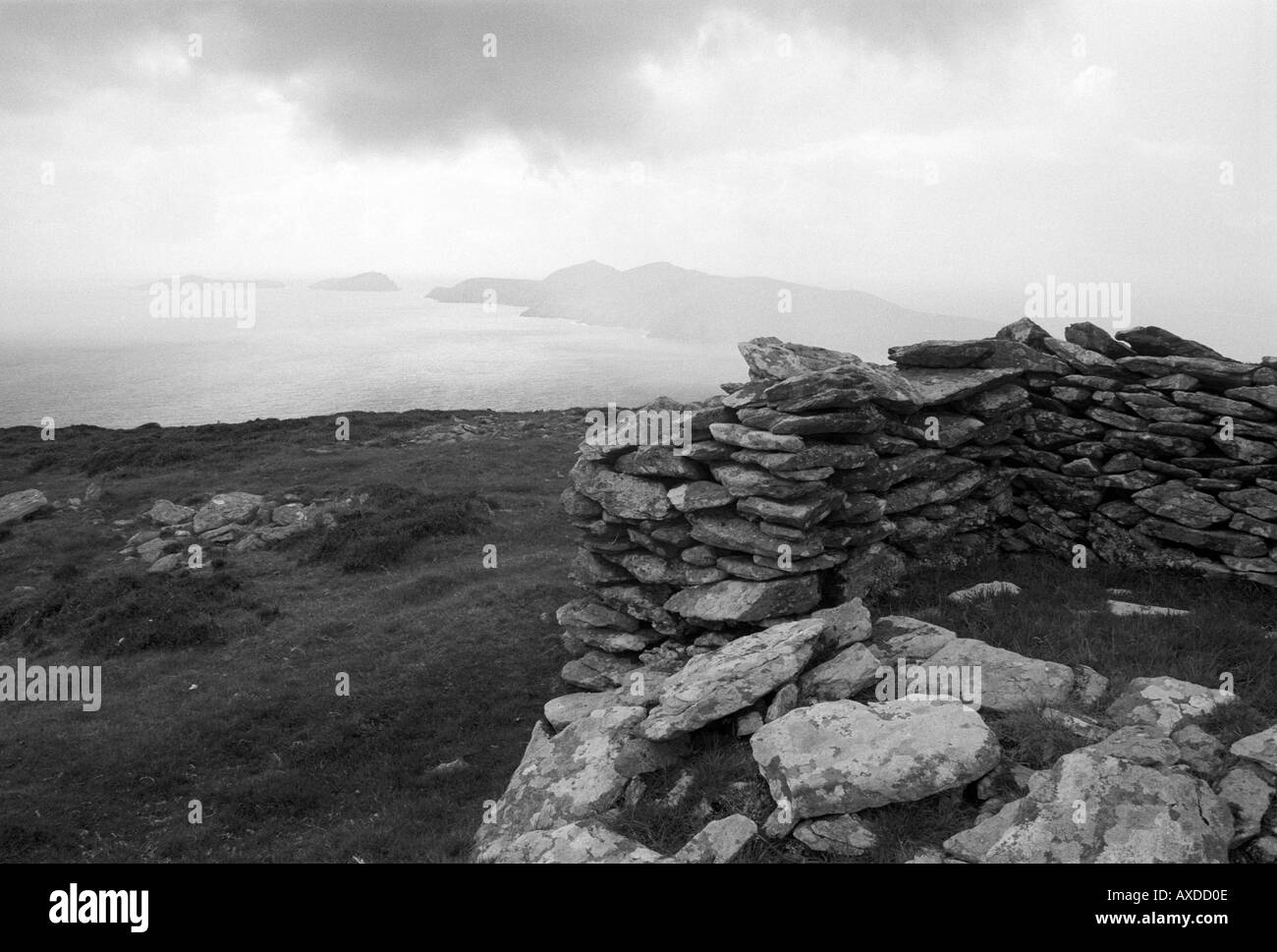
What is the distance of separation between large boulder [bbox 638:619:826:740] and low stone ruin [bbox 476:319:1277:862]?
38 millimetres

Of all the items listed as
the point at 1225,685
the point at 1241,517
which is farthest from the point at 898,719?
the point at 1241,517

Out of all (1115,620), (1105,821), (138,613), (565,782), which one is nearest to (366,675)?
(138,613)

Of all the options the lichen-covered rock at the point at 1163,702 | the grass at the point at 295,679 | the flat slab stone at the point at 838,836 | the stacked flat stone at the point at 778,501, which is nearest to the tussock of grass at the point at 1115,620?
the lichen-covered rock at the point at 1163,702

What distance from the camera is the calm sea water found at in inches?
2525

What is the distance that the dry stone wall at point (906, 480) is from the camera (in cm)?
1463

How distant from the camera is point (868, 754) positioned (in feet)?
26.7

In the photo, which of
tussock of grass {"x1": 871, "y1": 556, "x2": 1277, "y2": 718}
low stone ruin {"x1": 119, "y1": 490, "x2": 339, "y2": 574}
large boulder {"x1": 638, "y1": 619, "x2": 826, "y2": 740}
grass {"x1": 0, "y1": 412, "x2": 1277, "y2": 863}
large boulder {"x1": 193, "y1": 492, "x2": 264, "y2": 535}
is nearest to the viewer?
large boulder {"x1": 638, "y1": 619, "x2": 826, "y2": 740}

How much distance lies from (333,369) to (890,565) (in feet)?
262

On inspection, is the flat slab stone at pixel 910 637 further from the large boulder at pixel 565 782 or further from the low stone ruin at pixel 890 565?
the large boulder at pixel 565 782

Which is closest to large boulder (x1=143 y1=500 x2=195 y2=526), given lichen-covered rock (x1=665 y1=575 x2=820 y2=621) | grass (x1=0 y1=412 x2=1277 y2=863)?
grass (x1=0 y1=412 x2=1277 y2=863)

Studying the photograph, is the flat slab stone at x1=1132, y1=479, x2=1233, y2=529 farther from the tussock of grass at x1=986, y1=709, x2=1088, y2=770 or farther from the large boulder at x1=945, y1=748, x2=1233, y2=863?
the large boulder at x1=945, y1=748, x2=1233, y2=863

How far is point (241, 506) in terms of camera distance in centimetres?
3027
